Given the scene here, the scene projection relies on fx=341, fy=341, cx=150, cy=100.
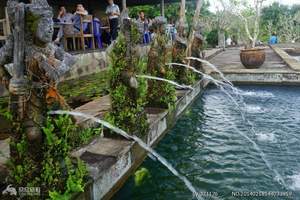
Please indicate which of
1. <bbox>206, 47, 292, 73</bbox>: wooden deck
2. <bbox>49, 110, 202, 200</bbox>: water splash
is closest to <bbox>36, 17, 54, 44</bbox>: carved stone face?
<bbox>49, 110, 202, 200</bbox>: water splash

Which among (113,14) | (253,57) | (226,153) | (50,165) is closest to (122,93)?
(50,165)

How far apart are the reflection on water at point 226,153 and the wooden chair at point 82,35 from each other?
498 centimetres

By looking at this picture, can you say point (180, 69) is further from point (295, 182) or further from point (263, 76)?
point (295, 182)

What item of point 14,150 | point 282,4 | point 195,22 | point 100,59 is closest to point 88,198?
point 14,150

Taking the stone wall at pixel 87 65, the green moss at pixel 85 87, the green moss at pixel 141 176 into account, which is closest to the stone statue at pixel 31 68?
the green moss at pixel 141 176

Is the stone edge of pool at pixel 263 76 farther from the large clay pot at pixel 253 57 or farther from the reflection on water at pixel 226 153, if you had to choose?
the reflection on water at pixel 226 153

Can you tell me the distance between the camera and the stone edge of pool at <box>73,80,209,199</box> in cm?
374

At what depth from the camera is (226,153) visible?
5715 mm

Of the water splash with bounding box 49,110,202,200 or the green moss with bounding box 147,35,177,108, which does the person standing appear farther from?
the water splash with bounding box 49,110,202,200

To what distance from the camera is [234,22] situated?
37.6m

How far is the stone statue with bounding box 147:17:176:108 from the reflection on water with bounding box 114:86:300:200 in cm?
71

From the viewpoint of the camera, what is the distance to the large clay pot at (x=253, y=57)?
12.6 meters

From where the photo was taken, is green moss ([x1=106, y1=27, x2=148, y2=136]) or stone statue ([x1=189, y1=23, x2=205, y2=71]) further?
stone statue ([x1=189, y1=23, x2=205, y2=71])

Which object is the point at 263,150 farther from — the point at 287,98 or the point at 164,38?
the point at 287,98
